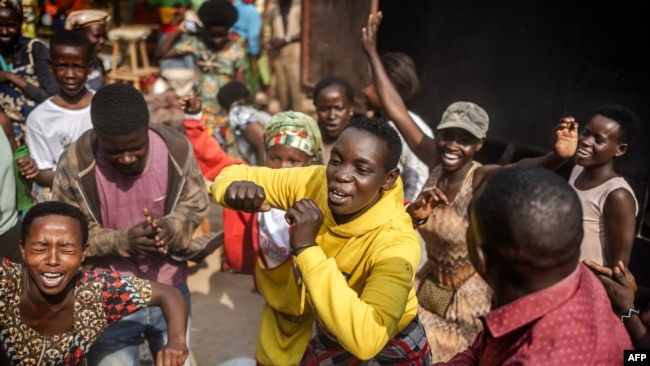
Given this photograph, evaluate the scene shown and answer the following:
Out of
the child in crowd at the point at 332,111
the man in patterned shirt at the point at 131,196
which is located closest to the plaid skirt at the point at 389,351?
the man in patterned shirt at the point at 131,196

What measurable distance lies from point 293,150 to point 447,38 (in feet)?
12.9

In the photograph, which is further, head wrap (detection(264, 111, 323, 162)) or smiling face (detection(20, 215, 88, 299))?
head wrap (detection(264, 111, 323, 162))

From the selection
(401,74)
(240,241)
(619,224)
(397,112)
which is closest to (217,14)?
(401,74)

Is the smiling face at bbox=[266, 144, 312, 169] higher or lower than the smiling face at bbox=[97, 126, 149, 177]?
lower

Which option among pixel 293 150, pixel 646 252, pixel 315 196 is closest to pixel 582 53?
pixel 646 252

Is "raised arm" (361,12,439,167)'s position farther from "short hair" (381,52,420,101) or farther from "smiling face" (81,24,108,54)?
"smiling face" (81,24,108,54)

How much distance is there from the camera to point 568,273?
1.52 m

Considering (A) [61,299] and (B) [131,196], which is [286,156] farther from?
(A) [61,299]

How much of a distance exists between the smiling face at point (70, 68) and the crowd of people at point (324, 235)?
10 mm

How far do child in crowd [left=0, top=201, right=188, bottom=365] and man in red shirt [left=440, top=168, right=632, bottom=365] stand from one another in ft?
4.31

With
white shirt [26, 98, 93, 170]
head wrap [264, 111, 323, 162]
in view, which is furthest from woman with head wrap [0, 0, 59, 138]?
head wrap [264, 111, 323, 162]

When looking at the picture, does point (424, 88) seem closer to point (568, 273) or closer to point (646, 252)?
point (646, 252)

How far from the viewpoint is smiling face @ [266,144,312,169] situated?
3.30 m

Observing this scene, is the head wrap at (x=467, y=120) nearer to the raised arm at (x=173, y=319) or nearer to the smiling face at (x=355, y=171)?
the smiling face at (x=355, y=171)
